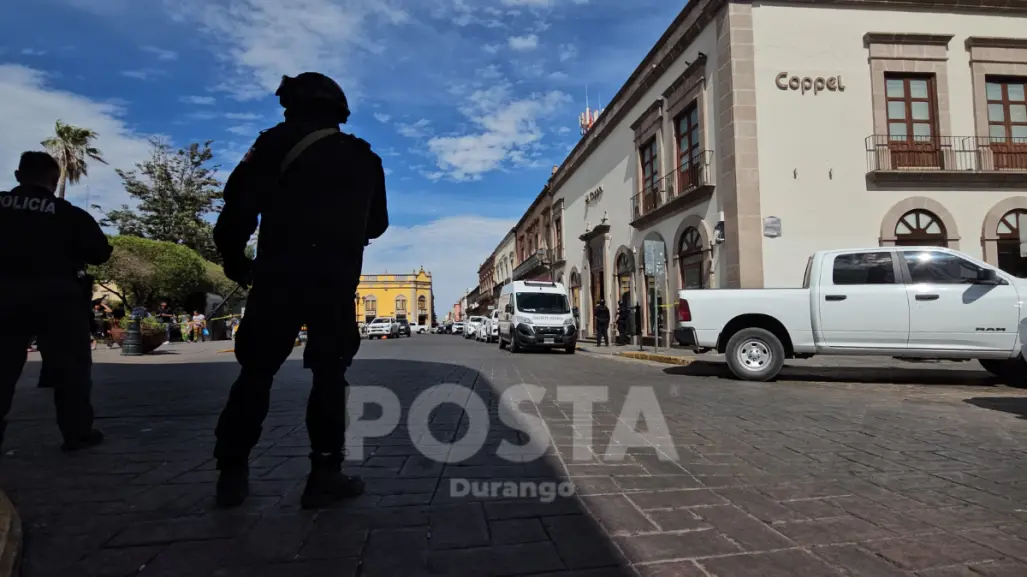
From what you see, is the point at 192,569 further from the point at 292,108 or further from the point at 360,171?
the point at 292,108

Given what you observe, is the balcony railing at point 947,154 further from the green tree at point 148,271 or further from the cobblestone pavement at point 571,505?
the green tree at point 148,271

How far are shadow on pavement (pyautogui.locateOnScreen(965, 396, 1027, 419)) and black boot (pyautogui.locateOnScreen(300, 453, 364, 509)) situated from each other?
5.80 meters

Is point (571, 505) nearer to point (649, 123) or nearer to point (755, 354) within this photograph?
point (755, 354)

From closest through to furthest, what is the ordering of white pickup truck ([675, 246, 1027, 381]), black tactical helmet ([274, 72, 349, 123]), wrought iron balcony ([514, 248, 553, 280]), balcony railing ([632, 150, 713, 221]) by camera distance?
black tactical helmet ([274, 72, 349, 123])
white pickup truck ([675, 246, 1027, 381])
balcony railing ([632, 150, 713, 221])
wrought iron balcony ([514, 248, 553, 280])

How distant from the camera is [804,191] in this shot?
14.6 meters

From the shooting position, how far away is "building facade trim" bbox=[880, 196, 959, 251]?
14672 mm

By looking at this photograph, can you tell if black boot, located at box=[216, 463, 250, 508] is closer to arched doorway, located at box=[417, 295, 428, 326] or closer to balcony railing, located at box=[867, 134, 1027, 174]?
balcony railing, located at box=[867, 134, 1027, 174]

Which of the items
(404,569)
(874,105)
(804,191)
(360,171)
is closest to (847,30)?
(874,105)

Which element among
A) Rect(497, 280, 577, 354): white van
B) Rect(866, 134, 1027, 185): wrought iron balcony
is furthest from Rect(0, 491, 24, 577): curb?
Rect(866, 134, 1027, 185): wrought iron balcony

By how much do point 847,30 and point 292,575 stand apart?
57.9ft

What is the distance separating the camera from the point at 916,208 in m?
14.8

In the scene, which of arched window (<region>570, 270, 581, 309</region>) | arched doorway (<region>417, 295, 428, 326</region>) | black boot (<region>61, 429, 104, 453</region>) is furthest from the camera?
arched doorway (<region>417, 295, 428, 326</region>)

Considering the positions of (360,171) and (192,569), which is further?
(360,171)

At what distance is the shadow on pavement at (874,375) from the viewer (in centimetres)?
830
